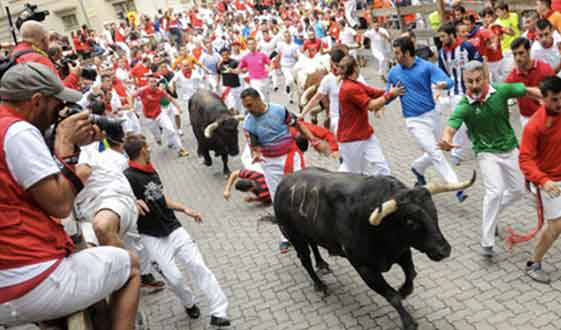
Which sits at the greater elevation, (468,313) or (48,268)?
(48,268)

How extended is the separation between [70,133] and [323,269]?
405 centimetres

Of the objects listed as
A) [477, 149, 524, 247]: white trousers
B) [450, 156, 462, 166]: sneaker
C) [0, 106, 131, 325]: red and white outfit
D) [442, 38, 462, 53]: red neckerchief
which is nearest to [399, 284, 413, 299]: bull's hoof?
[477, 149, 524, 247]: white trousers

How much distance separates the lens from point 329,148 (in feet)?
24.8

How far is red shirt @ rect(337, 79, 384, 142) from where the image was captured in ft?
22.0

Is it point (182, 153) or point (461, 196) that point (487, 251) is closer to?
Result: point (461, 196)

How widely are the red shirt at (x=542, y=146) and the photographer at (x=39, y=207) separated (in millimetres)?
4004

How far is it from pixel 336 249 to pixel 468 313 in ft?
4.69

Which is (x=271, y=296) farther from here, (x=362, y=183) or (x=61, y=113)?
(x=61, y=113)

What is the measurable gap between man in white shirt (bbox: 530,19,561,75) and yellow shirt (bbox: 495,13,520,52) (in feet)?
6.69

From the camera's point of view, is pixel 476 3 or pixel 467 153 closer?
pixel 467 153

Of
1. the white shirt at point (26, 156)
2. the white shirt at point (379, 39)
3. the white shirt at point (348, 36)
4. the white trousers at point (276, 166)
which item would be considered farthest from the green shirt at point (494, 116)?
the white shirt at point (348, 36)

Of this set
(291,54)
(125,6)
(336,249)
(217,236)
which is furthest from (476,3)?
(125,6)

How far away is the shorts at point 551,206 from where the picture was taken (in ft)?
16.2

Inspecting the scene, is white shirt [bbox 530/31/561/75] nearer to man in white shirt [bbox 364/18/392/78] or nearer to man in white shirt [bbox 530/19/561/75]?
man in white shirt [bbox 530/19/561/75]
